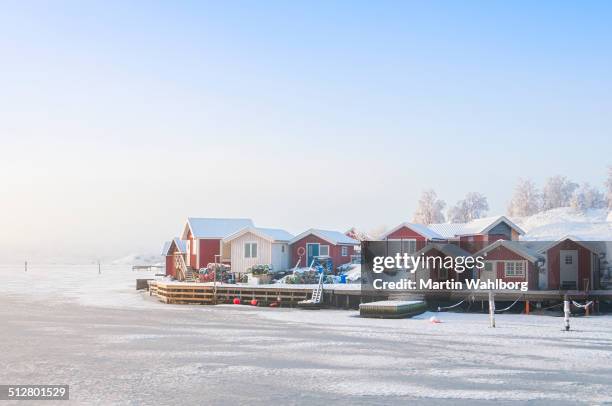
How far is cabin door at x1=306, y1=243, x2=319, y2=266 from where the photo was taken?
204ft

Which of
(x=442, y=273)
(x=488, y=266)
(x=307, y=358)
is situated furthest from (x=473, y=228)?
(x=307, y=358)

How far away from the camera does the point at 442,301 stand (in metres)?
46.3

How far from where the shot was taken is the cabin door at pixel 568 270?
45.4m

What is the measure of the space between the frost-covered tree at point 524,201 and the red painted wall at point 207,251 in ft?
439

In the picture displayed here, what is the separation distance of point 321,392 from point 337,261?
4449 centimetres

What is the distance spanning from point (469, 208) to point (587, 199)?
30213 mm

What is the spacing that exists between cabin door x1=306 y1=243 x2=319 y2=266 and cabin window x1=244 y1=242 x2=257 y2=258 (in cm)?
510

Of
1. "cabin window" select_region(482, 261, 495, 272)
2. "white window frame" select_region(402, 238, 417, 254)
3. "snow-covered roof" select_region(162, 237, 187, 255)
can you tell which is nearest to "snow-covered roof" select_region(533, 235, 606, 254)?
"cabin window" select_region(482, 261, 495, 272)

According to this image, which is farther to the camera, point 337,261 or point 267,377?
point 337,261

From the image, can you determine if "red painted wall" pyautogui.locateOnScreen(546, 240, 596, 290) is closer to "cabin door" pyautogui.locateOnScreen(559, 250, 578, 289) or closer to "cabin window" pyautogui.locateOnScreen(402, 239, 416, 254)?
"cabin door" pyautogui.locateOnScreen(559, 250, 578, 289)

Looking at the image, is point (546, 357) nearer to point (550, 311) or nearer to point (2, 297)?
point (550, 311)

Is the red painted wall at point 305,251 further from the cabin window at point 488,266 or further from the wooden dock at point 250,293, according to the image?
the cabin window at point 488,266

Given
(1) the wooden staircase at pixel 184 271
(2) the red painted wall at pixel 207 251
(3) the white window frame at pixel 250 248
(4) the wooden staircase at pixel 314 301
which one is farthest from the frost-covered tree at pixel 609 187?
(4) the wooden staircase at pixel 314 301

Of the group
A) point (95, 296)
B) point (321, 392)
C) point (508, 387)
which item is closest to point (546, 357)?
point (508, 387)
